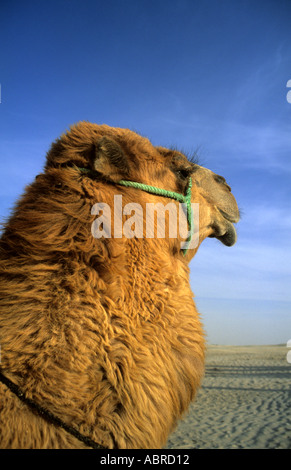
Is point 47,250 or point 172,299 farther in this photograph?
point 172,299

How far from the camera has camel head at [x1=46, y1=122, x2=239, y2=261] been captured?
5.56 feet

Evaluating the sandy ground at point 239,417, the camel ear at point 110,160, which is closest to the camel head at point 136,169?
the camel ear at point 110,160

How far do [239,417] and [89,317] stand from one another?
10082mm

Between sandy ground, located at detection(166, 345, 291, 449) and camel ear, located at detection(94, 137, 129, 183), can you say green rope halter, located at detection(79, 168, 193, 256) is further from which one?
sandy ground, located at detection(166, 345, 291, 449)

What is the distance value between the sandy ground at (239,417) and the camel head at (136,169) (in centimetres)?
413

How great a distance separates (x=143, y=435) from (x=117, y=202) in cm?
99

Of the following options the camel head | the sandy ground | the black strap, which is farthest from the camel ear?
the sandy ground

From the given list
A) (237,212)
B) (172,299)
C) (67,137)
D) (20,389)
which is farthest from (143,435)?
(237,212)

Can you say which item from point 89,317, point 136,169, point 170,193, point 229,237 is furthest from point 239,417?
point 89,317

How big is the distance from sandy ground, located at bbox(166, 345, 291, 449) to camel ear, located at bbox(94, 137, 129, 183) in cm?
479

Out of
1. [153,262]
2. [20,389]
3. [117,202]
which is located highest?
[117,202]

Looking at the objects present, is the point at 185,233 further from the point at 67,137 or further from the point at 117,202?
the point at 67,137

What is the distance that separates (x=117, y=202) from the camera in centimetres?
166

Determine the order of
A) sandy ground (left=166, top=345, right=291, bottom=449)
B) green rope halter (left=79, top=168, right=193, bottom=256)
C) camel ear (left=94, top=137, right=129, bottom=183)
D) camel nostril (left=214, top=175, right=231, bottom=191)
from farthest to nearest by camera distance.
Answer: sandy ground (left=166, top=345, right=291, bottom=449)
camel nostril (left=214, top=175, right=231, bottom=191)
green rope halter (left=79, top=168, right=193, bottom=256)
camel ear (left=94, top=137, right=129, bottom=183)
